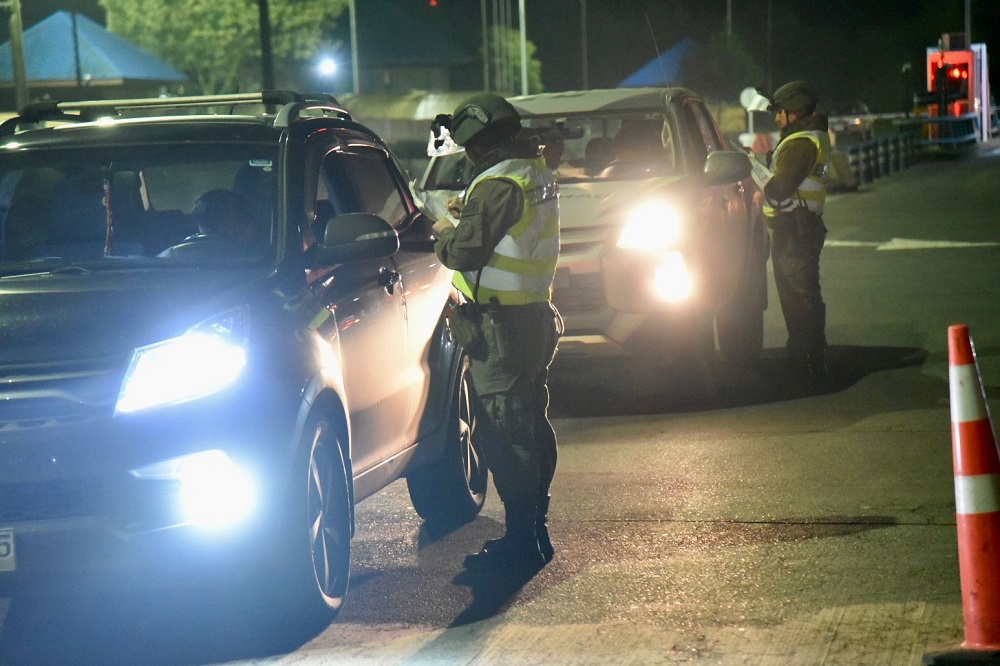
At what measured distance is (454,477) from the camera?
7.28 m

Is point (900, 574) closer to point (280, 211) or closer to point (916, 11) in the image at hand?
point (280, 211)

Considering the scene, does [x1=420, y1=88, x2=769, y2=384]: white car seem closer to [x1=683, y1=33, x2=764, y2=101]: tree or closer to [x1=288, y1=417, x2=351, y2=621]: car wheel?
[x1=288, y1=417, x2=351, y2=621]: car wheel

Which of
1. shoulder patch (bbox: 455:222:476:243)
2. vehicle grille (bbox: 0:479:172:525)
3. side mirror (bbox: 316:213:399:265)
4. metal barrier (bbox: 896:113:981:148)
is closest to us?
vehicle grille (bbox: 0:479:172:525)

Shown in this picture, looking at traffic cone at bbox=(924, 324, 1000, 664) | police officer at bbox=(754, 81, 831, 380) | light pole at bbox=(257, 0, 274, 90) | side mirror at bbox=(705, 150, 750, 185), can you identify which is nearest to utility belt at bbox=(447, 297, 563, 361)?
traffic cone at bbox=(924, 324, 1000, 664)

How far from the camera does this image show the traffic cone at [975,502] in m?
4.88

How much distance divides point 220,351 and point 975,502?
233 centimetres

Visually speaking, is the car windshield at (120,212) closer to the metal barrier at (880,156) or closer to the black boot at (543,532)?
the black boot at (543,532)

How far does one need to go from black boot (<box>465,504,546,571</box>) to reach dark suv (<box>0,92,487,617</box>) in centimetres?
49

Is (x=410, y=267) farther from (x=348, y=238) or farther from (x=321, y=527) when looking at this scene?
(x=321, y=527)

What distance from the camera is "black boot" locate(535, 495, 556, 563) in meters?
6.59

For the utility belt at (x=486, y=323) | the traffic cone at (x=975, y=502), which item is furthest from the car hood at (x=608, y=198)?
the traffic cone at (x=975, y=502)

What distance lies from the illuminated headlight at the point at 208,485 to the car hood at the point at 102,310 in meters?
0.38

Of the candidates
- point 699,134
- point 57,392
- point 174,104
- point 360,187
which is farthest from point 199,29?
point 57,392

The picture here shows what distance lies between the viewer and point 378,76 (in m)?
128
